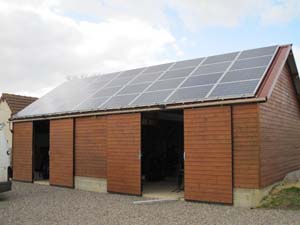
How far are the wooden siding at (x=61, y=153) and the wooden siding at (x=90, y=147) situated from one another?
0.35m

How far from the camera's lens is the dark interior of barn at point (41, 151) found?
56.2 ft

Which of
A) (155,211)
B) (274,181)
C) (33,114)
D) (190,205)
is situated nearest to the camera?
(155,211)

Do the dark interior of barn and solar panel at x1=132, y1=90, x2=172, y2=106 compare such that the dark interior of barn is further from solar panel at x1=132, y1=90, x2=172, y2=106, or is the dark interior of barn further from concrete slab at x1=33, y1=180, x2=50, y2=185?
solar panel at x1=132, y1=90, x2=172, y2=106

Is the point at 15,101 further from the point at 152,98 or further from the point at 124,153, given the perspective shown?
the point at 152,98

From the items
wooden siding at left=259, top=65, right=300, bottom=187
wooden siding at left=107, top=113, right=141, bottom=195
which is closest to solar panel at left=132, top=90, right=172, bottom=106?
wooden siding at left=107, top=113, right=141, bottom=195

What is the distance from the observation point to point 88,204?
Result: 409 inches

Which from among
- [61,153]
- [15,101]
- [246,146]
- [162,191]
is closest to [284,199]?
[246,146]

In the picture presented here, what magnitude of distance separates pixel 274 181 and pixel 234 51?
5.08m

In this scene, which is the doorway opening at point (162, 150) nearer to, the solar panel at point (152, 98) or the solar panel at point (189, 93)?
the solar panel at point (152, 98)

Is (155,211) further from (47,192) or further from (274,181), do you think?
(47,192)

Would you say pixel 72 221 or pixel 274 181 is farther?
pixel 274 181

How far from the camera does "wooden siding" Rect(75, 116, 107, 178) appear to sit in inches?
516

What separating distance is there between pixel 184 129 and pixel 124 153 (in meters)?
2.48

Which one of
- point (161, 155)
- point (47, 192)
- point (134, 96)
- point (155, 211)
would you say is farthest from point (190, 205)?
point (161, 155)
